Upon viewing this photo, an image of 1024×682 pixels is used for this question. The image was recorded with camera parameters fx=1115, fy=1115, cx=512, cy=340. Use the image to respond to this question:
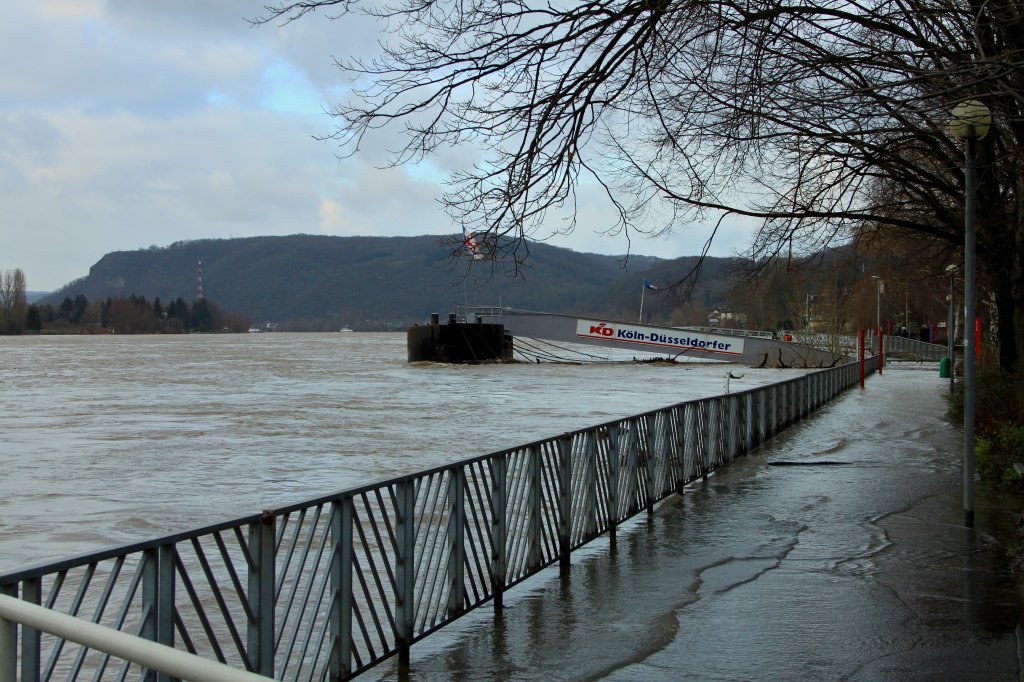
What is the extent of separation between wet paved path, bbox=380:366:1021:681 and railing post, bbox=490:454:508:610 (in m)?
0.20

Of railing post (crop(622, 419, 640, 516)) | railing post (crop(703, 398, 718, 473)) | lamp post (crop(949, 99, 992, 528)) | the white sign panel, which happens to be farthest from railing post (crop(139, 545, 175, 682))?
the white sign panel

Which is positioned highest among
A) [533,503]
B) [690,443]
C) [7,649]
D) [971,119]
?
[971,119]

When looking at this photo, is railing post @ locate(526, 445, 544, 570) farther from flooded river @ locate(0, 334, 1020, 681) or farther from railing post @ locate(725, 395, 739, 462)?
railing post @ locate(725, 395, 739, 462)

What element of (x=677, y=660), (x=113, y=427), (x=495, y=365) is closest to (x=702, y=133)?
(x=677, y=660)

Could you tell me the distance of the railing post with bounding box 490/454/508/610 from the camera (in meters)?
7.40

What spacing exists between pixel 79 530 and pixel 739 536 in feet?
25.8

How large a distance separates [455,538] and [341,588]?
1.36 meters

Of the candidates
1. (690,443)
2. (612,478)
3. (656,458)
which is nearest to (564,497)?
(612,478)

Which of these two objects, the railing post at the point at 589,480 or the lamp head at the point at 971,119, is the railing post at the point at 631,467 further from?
the lamp head at the point at 971,119

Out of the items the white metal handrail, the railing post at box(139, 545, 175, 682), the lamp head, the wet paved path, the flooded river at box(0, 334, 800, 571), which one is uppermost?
the lamp head

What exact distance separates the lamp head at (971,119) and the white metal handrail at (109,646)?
27.6 ft

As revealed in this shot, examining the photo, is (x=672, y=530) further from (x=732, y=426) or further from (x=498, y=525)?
(x=732, y=426)

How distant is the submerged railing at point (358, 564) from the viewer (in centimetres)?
404

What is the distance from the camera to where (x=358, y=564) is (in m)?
5.79
